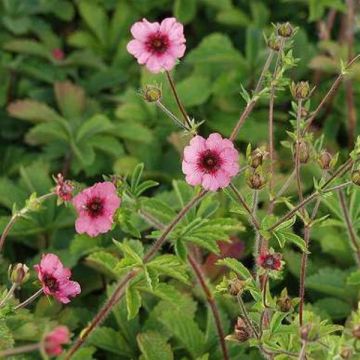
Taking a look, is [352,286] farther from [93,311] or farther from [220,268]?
[93,311]

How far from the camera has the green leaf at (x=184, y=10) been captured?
266cm

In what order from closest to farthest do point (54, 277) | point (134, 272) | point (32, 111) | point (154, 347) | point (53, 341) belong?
point (53, 341) → point (54, 277) → point (134, 272) → point (154, 347) → point (32, 111)

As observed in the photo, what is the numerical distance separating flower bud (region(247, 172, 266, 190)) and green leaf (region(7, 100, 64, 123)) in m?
1.07

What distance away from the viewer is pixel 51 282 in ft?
4.69

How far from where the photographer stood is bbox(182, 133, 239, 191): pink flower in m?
1.38

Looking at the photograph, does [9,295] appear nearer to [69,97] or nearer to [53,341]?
[53,341]

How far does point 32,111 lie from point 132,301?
3.03 ft

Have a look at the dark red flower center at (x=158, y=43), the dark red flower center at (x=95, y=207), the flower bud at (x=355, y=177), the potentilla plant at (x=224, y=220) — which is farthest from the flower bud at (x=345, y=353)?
the dark red flower center at (x=158, y=43)

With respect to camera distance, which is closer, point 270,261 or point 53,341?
point 53,341

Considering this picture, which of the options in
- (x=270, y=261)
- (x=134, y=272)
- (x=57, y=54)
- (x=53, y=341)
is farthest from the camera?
(x=57, y=54)

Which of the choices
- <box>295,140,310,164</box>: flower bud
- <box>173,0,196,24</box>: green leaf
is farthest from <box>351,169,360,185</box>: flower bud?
<box>173,0,196,24</box>: green leaf

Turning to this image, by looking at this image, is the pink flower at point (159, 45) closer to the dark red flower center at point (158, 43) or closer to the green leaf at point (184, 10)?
the dark red flower center at point (158, 43)

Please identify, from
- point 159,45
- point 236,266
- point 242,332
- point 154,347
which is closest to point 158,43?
point 159,45

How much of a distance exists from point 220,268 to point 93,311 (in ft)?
1.09
